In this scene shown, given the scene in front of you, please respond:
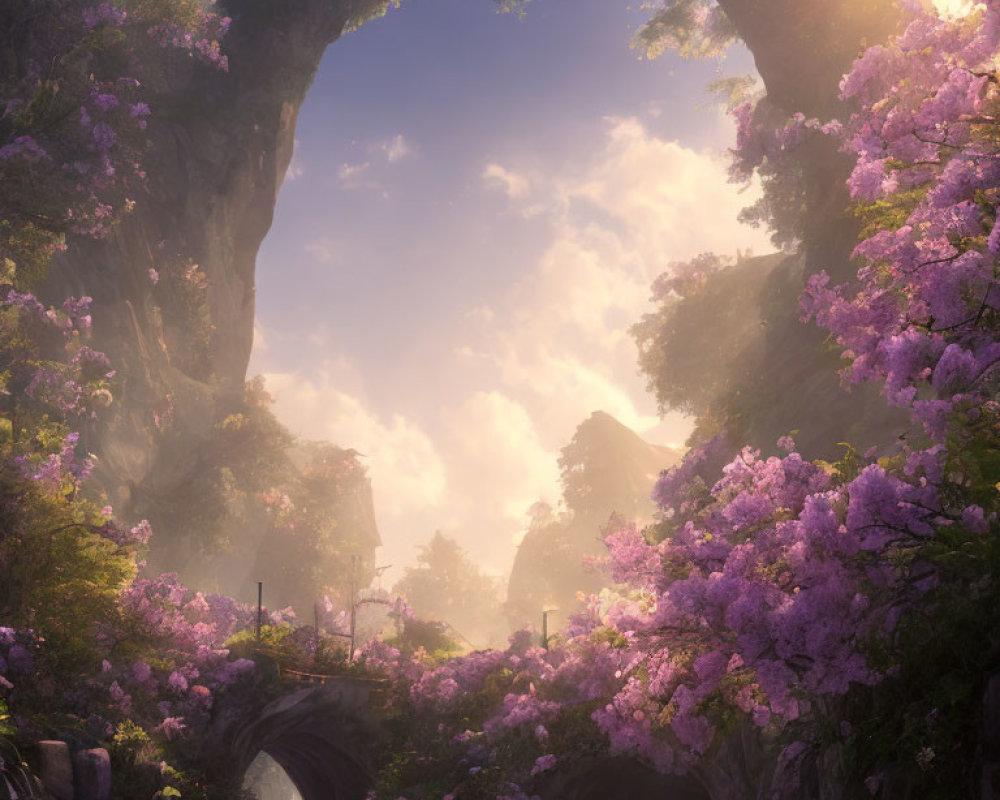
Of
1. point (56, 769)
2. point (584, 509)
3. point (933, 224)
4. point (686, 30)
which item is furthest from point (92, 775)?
point (584, 509)

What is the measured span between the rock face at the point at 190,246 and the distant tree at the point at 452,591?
125 feet

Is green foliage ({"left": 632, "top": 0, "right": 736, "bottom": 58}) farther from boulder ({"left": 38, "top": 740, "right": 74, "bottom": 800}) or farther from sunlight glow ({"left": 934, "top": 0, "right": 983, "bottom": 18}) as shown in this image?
boulder ({"left": 38, "top": 740, "right": 74, "bottom": 800})

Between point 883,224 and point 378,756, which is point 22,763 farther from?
point 883,224

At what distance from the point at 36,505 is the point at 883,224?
1398 centimetres

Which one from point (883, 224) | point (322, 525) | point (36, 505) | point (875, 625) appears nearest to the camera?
point (875, 625)

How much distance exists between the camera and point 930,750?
3768 mm

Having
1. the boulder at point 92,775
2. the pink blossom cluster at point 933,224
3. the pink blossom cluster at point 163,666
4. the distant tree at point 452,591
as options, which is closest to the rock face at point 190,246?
the pink blossom cluster at point 163,666

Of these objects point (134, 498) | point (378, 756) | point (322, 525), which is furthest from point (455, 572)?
point (378, 756)

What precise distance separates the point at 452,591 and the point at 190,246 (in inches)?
1826

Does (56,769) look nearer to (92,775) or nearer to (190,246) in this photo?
(92,775)

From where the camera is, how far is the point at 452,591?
205ft

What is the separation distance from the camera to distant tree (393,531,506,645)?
61625 mm

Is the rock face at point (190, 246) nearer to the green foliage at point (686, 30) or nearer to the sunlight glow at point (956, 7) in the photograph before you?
the green foliage at point (686, 30)

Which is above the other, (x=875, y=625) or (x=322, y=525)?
(x=322, y=525)
